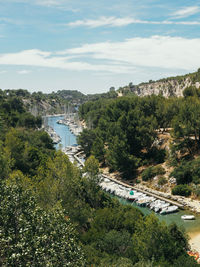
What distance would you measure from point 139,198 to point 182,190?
7.95 m

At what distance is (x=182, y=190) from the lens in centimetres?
4912

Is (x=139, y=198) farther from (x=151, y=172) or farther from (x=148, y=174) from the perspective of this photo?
(x=151, y=172)

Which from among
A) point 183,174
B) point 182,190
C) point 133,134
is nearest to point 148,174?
point 183,174

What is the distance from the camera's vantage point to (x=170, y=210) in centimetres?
4428

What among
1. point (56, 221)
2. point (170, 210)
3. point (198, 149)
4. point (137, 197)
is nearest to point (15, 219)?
point (56, 221)

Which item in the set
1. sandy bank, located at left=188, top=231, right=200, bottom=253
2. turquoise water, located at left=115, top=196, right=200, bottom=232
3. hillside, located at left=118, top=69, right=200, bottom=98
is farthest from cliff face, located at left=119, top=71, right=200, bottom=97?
sandy bank, located at left=188, top=231, right=200, bottom=253

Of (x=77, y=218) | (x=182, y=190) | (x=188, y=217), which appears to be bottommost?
(x=188, y=217)

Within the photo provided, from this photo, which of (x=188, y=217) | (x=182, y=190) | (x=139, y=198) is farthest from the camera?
(x=139, y=198)

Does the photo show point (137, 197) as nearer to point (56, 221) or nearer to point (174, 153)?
point (174, 153)

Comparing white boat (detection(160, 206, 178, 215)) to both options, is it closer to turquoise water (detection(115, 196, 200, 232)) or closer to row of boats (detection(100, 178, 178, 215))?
row of boats (detection(100, 178, 178, 215))

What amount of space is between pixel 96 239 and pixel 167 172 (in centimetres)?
3322

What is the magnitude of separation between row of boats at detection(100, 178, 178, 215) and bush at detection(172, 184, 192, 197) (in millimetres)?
Answer: 3504

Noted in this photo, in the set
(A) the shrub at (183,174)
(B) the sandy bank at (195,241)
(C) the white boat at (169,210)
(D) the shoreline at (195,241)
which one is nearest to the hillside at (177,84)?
(A) the shrub at (183,174)

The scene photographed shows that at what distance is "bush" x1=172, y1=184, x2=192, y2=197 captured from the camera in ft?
160
